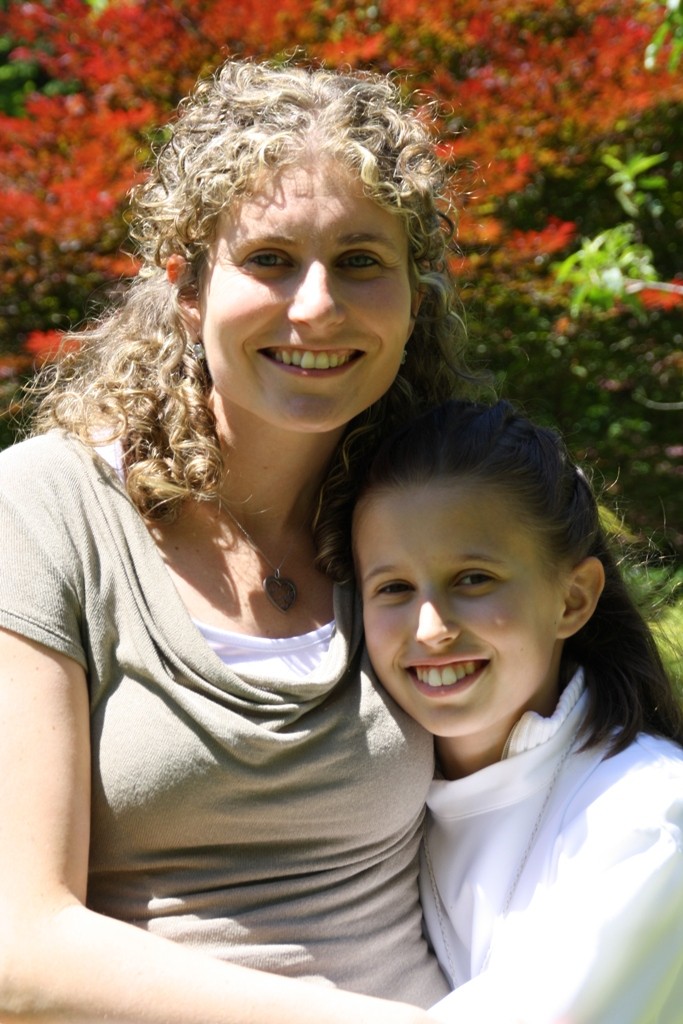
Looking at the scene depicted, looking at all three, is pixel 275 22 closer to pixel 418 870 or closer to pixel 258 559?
pixel 258 559

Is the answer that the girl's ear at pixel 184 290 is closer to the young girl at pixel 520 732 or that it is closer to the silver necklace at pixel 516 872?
the young girl at pixel 520 732

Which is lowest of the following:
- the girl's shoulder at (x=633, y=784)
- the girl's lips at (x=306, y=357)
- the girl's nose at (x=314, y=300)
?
the girl's shoulder at (x=633, y=784)

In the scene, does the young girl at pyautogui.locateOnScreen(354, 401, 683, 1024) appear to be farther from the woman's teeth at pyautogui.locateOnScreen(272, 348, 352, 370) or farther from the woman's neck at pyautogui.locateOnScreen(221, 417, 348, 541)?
the woman's teeth at pyautogui.locateOnScreen(272, 348, 352, 370)

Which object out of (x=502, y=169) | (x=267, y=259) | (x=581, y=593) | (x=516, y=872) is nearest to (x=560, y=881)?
(x=516, y=872)

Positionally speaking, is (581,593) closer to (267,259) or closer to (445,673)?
(445,673)

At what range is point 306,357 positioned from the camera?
2365 mm

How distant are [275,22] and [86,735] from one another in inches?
150

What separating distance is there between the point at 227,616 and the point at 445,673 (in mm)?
390

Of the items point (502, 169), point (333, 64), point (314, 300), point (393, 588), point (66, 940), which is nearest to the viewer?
point (66, 940)

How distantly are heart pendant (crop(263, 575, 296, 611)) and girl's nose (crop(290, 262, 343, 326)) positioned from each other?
485 mm

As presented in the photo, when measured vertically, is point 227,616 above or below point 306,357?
below

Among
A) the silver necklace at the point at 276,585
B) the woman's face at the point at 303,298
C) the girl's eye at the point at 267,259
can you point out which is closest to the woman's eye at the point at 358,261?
the woman's face at the point at 303,298

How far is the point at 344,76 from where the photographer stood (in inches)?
101

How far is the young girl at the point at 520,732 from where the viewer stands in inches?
84.4
